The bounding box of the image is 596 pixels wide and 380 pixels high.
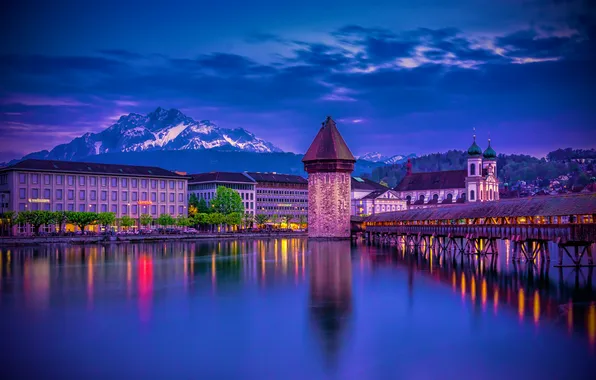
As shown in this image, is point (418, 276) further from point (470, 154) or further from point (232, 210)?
point (470, 154)

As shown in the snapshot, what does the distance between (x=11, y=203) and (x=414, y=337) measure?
86434mm

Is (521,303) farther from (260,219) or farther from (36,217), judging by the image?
(260,219)

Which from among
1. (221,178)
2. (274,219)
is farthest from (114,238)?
(274,219)

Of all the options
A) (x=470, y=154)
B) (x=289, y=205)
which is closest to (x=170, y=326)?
(x=289, y=205)

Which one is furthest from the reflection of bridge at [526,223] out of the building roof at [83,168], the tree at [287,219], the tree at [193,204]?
the tree at [287,219]

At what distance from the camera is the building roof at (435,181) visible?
6304 inches

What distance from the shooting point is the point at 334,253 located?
69812 millimetres

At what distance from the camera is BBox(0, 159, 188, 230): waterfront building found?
99875 millimetres

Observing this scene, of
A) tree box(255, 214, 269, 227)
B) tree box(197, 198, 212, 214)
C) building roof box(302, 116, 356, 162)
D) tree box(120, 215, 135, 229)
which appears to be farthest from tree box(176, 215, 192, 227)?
building roof box(302, 116, 356, 162)

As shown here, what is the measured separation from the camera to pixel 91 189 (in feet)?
356

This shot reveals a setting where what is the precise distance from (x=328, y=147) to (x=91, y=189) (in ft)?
128

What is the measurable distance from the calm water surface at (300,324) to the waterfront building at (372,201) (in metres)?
98.6

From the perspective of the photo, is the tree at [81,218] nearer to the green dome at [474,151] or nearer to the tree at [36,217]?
the tree at [36,217]

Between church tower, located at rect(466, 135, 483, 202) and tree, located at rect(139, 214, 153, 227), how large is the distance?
7226 cm
